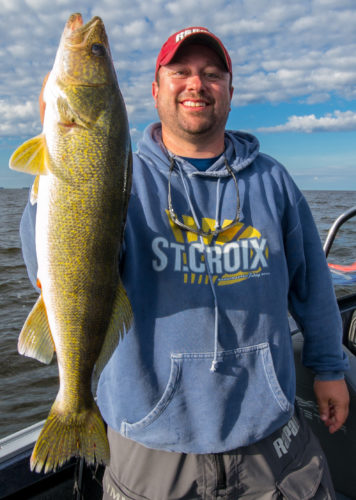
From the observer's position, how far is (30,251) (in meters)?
1.93

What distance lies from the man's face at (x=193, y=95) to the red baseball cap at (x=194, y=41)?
0.03m

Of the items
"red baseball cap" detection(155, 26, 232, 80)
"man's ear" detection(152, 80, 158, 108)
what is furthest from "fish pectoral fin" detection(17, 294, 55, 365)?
"red baseball cap" detection(155, 26, 232, 80)

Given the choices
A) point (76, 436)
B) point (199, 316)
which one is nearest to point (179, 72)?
point (199, 316)

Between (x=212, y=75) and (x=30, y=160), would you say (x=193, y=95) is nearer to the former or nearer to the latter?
(x=212, y=75)

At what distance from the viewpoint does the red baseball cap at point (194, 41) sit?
92.5 inches

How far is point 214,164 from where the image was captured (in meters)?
2.33

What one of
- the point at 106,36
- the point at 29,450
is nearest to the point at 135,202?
the point at 106,36

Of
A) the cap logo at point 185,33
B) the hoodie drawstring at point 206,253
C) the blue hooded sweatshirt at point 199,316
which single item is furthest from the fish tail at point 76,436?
the cap logo at point 185,33

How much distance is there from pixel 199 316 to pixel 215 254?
0.32m

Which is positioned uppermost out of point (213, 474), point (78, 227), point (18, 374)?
point (78, 227)

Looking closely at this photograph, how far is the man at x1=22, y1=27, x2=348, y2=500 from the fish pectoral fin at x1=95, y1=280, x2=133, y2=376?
174 mm

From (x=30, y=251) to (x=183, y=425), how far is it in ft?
3.63

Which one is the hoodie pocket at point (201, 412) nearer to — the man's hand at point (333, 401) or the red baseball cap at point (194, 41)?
the man's hand at point (333, 401)

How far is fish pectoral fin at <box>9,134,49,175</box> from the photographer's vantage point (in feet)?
5.62
